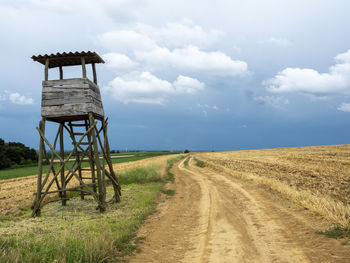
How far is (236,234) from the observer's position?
772cm

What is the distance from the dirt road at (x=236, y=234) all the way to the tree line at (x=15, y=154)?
47.3 m

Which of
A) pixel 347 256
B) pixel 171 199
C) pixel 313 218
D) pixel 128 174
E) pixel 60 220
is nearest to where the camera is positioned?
pixel 347 256

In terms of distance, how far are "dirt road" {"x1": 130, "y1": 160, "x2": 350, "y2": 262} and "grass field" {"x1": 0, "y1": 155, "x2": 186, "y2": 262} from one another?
62 centimetres

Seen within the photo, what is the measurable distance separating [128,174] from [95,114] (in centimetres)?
1019

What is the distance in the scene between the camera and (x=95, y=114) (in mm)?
11633

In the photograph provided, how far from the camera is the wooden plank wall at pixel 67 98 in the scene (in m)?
11.0

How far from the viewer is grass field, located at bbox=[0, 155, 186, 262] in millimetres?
5703

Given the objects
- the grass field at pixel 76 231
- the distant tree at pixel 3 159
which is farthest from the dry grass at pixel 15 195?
the distant tree at pixel 3 159

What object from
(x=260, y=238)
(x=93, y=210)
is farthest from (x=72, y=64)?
(x=260, y=238)

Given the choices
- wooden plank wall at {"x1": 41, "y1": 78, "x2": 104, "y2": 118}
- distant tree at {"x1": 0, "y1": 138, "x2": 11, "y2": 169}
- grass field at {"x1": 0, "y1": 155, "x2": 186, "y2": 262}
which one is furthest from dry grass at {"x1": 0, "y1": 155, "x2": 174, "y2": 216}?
distant tree at {"x1": 0, "y1": 138, "x2": 11, "y2": 169}

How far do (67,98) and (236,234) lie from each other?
8.67 metres

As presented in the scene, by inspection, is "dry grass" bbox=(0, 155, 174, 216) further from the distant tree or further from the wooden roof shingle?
the distant tree

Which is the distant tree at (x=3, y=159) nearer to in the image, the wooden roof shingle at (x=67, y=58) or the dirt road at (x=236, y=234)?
the wooden roof shingle at (x=67, y=58)

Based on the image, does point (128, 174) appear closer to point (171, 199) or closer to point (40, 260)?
point (171, 199)
